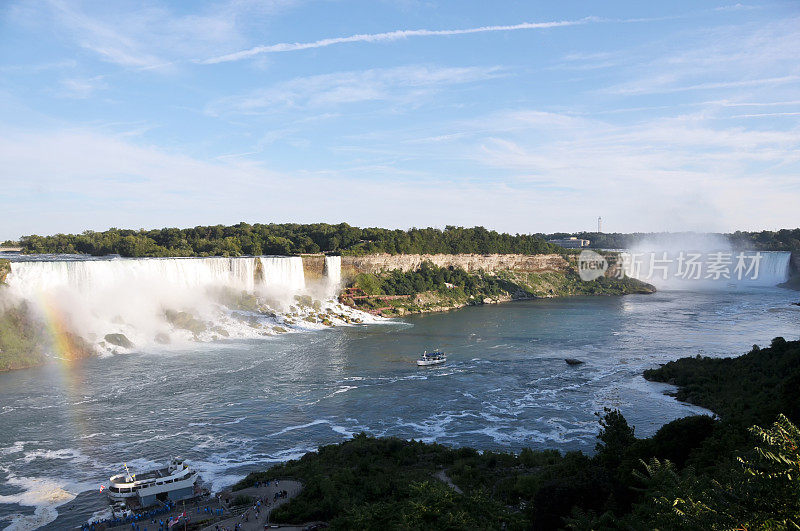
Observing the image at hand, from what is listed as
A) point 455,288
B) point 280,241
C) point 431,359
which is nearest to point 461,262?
point 455,288

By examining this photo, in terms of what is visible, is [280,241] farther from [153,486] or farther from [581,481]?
[581,481]

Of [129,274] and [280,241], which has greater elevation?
[280,241]

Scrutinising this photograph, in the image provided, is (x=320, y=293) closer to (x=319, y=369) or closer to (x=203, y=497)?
(x=319, y=369)

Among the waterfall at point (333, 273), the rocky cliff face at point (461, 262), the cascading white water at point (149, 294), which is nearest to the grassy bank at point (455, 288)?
the rocky cliff face at point (461, 262)

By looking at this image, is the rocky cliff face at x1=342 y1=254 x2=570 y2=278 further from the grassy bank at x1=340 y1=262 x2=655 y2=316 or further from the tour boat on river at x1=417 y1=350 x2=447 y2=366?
the tour boat on river at x1=417 y1=350 x2=447 y2=366

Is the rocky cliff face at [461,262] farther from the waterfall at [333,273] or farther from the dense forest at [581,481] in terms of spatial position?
the dense forest at [581,481]

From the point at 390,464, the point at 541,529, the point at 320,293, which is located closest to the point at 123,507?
the point at 390,464

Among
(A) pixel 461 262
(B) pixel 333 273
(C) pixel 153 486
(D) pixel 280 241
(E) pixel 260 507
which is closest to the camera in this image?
(E) pixel 260 507
